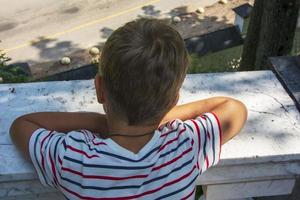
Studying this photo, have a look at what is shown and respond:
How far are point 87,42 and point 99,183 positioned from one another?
24.2ft

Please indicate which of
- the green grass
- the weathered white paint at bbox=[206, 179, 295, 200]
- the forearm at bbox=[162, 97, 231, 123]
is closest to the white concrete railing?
the weathered white paint at bbox=[206, 179, 295, 200]

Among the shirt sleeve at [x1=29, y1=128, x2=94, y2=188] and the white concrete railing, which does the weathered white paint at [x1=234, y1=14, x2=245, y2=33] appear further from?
the shirt sleeve at [x1=29, y1=128, x2=94, y2=188]

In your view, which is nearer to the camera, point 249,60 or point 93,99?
point 93,99

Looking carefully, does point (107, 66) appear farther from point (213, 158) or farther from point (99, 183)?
point (213, 158)

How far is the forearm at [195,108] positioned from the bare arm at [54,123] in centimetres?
28

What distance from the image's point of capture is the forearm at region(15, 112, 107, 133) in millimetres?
1845

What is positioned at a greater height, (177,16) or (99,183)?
(99,183)

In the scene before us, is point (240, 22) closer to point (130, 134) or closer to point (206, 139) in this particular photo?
point (206, 139)

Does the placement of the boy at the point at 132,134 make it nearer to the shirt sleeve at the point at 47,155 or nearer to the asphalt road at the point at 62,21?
the shirt sleeve at the point at 47,155

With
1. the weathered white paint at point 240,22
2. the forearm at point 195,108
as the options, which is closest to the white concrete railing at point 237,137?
the forearm at point 195,108

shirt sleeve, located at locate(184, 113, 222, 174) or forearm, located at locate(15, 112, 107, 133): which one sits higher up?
forearm, located at locate(15, 112, 107, 133)

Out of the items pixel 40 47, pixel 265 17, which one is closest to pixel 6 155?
pixel 265 17

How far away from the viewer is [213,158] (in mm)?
1770

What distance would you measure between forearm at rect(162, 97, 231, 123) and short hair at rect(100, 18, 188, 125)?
32 cm
